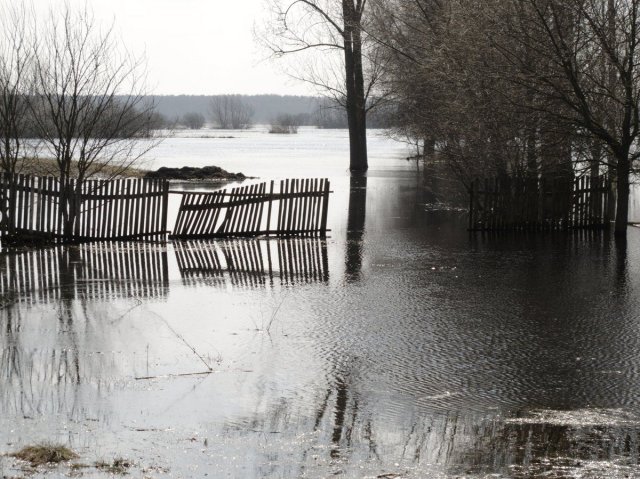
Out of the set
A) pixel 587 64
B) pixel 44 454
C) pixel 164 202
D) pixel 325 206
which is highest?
pixel 587 64

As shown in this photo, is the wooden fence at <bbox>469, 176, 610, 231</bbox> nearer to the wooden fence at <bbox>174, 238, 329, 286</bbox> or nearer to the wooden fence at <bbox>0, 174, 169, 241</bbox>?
the wooden fence at <bbox>174, 238, 329, 286</bbox>

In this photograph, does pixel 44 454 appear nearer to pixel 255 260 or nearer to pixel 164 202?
pixel 255 260

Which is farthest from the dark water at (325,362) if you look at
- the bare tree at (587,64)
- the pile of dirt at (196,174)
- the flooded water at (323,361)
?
the pile of dirt at (196,174)

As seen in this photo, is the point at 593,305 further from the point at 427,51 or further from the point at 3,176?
the point at 427,51

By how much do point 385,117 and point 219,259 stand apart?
122 feet

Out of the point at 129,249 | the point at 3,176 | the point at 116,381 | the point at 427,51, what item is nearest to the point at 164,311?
the point at 116,381

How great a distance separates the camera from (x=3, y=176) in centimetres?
1792

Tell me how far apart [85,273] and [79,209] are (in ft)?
12.0

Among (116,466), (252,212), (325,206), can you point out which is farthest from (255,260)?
(116,466)

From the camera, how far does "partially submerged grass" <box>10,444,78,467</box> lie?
609 centimetres

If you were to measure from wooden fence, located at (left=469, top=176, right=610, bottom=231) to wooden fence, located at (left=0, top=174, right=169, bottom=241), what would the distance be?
7.21 metres

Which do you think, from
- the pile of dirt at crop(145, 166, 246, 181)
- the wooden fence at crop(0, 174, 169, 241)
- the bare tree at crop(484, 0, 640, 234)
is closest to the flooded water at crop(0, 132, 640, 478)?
the wooden fence at crop(0, 174, 169, 241)

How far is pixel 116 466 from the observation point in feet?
19.8

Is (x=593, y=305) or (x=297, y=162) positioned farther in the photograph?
(x=297, y=162)
